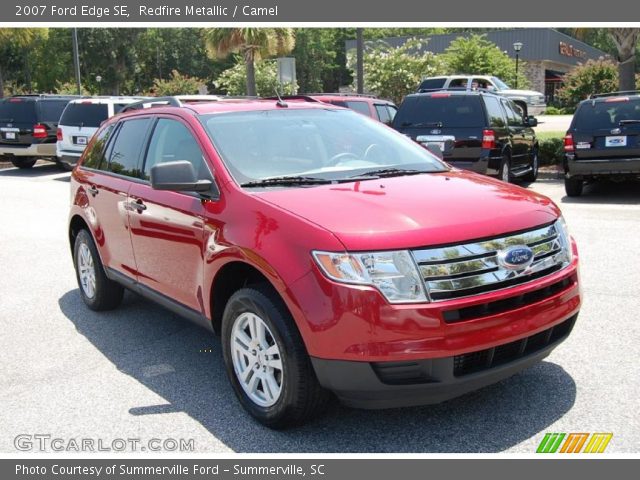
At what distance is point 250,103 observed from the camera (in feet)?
16.6

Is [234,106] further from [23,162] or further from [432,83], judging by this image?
[432,83]

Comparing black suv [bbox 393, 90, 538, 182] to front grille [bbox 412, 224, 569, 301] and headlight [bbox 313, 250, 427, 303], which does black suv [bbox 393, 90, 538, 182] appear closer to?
front grille [bbox 412, 224, 569, 301]

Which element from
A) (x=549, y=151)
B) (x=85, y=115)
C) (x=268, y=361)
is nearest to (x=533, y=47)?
(x=549, y=151)

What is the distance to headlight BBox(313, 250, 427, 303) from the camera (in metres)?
3.21

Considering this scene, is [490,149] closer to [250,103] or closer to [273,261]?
[250,103]

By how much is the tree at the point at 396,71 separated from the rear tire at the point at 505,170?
1700cm

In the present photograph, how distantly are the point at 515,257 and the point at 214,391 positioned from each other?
2.04 meters

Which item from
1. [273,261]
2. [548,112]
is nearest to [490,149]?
[273,261]

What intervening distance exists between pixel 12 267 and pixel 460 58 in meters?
31.6

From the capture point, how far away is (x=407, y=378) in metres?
3.25

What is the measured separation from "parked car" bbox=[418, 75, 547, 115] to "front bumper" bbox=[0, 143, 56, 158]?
10159 millimetres

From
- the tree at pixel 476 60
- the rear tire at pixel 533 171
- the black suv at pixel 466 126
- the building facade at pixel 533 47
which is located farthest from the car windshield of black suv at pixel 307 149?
the building facade at pixel 533 47

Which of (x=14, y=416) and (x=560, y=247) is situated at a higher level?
(x=560, y=247)

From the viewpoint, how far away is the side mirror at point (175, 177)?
4.00 metres
